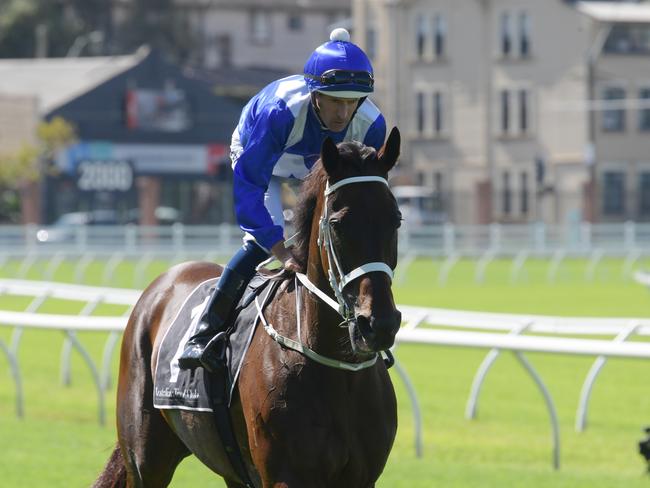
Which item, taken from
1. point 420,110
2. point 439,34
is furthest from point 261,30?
point 439,34

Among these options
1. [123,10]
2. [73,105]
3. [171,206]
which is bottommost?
[171,206]

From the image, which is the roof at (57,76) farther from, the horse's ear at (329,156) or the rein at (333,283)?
the horse's ear at (329,156)

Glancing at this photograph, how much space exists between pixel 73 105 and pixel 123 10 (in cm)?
1572

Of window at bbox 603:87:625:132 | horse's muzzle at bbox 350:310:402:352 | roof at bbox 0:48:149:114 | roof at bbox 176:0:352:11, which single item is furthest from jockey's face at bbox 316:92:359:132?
roof at bbox 176:0:352:11

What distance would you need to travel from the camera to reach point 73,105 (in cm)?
4919

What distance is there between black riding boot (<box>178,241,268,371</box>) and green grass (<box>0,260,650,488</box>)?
2.83 meters

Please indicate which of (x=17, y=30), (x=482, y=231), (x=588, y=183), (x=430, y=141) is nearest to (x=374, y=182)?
(x=482, y=231)

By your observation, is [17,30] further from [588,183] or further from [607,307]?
[607,307]

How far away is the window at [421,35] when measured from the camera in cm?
5122

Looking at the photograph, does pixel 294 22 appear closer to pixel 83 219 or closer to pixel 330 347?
pixel 83 219

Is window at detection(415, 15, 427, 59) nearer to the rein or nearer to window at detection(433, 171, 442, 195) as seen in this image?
window at detection(433, 171, 442, 195)

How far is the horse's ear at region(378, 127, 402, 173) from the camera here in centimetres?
429

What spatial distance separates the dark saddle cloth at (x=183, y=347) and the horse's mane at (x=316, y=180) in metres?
0.41

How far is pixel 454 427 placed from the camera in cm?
1014
